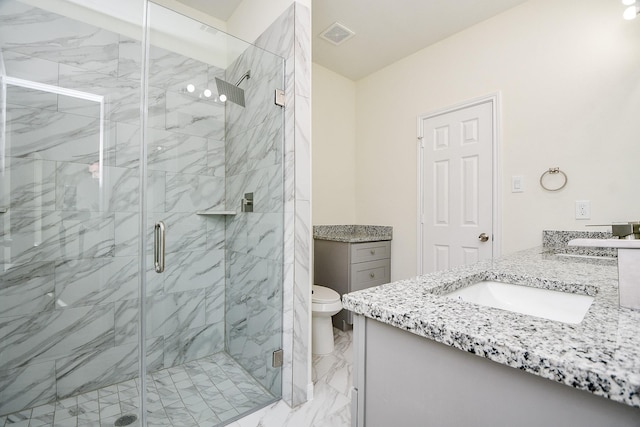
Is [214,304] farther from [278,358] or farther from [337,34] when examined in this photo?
[337,34]

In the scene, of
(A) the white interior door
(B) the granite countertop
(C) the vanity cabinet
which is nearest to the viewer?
(B) the granite countertop

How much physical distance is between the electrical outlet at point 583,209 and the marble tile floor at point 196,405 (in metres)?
1.86

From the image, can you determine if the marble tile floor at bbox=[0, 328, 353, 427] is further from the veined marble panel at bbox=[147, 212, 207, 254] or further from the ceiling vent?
the ceiling vent

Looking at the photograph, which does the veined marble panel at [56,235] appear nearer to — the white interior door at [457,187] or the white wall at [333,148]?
the white wall at [333,148]

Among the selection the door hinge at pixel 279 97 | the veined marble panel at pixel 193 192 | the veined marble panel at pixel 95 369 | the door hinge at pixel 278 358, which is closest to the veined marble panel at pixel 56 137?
the veined marble panel at pixel 193 192

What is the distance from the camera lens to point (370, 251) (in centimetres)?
274

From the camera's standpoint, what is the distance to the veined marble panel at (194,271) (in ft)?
5.53

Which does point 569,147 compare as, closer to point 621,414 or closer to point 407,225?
point 407,225

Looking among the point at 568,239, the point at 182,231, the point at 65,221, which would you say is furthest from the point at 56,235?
the point at 568,239

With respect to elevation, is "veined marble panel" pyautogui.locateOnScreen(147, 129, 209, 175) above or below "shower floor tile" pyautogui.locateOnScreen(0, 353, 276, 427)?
above

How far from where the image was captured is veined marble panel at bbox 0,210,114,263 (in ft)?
5.07

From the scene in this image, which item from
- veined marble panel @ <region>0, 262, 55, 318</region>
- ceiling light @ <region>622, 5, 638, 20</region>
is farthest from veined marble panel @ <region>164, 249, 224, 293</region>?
ceiling light @ <region>622, 5, 638, 20</region>

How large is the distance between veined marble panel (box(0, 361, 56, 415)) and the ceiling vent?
299 centimetres

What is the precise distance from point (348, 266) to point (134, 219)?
166 cm
